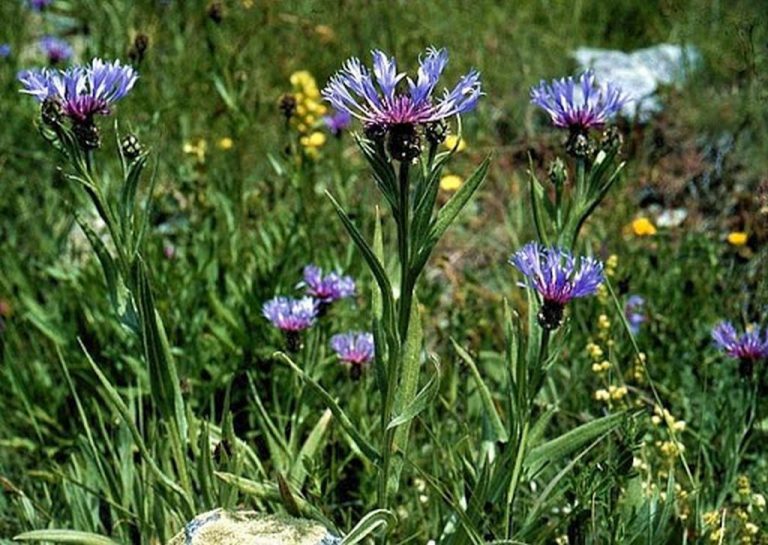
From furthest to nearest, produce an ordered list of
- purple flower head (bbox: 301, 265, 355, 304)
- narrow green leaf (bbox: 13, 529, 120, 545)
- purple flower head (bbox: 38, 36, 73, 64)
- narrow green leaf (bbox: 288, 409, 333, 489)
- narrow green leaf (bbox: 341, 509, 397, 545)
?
purple flower head (bbox: 38, 36, 73, 64) → purple flower head (bbox: 301, 265, 355, 304) → narrow green leaf (bbox: 288, 409, 333, 489) → narrow green leaf (bbox: 13, 529, 120, 545) → narrow green leaf (bbox: 341, 509, 397, 545)

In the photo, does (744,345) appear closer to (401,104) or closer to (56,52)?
(401,104)

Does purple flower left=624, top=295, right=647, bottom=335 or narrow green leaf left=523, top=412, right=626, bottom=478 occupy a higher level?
narrow green leaf left=523, top=412, right=626, bottom=478

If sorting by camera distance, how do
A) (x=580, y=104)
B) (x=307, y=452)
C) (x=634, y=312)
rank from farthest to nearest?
(x=634, y=312) → (x=307, y=452) → (x=580, y=104)

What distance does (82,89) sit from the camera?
194 centimetres

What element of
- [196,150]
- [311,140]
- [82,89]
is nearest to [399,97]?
[82,89]

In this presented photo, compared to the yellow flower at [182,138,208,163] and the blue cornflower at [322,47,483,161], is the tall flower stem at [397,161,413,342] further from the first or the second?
the yellow flower at [182,138,208,163]

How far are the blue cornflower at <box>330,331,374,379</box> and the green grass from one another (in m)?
0.06

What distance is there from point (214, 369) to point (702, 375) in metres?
1.19

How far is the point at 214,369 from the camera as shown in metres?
2.88

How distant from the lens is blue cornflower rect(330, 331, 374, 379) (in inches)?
97.5

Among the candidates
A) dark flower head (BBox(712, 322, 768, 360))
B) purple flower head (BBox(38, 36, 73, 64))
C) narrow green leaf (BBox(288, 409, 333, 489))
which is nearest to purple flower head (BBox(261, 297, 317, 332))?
narrow green leaf (BBox(288, 409, 333, 489))

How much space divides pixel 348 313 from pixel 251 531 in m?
1.15

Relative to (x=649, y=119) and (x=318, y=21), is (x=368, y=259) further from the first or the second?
(x=318, y=21)

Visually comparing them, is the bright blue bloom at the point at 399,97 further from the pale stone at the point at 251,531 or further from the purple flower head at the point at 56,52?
the purple flower head at the point at 56,52
